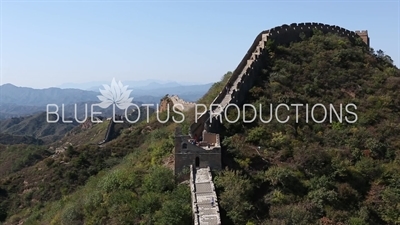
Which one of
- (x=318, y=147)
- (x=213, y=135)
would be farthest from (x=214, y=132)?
(x=318, y=147)

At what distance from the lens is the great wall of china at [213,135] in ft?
58.8

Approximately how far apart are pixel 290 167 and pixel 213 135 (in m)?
4.31

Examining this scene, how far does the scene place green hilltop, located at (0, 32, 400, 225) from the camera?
19.2 metres

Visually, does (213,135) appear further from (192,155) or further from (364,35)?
(364,35)

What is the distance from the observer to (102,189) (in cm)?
2245

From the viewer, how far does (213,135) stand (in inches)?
920

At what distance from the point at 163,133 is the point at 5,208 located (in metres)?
18.0

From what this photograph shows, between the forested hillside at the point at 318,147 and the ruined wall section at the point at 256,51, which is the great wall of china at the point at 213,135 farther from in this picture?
the forested hillside at the point at 318,147

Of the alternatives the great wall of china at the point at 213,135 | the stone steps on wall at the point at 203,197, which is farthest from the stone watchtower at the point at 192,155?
the stone steps on wall at the point at 203,197

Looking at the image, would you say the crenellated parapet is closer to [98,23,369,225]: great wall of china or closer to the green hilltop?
[98,23,369,225]: great wall of china

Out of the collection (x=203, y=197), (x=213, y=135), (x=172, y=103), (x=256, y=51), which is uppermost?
(x=256, y=51)

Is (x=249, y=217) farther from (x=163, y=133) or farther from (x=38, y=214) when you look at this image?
(x=38, y=214)

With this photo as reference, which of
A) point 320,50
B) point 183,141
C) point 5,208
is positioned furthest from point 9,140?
point 183,141

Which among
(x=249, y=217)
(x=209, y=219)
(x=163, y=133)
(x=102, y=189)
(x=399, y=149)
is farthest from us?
(x=163, y=133)
